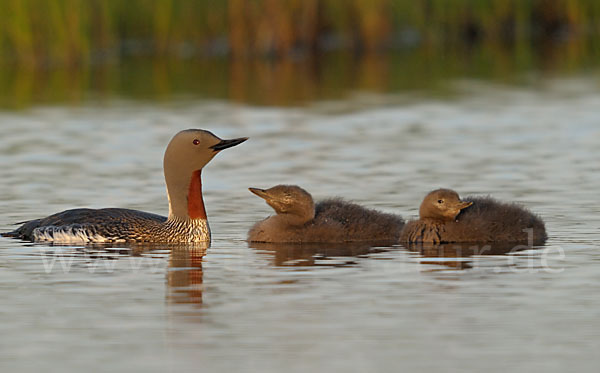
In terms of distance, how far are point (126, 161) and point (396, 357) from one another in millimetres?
8411

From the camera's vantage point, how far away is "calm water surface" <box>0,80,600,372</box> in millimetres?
6391

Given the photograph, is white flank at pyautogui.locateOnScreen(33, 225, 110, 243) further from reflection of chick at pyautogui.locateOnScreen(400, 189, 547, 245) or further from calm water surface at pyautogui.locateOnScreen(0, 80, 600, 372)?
reflection of chick at pyautogui.locateOnScreen(400, 189, 547, 245)

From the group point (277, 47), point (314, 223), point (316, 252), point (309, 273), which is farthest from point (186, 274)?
point (277, 47)

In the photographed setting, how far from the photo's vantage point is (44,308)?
7.42m

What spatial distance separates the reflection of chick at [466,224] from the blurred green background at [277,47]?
10.3 metres

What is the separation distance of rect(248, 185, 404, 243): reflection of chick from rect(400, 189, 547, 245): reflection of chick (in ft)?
0.60

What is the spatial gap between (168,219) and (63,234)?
29.2 inches

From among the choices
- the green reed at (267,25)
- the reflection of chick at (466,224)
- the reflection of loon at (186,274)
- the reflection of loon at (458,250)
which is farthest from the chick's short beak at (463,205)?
the green reed at (267,25)

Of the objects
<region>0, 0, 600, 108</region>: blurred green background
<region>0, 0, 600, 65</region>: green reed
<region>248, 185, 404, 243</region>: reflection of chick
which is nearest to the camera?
<region>248, 185, 404, 243</region>: reflection of chick

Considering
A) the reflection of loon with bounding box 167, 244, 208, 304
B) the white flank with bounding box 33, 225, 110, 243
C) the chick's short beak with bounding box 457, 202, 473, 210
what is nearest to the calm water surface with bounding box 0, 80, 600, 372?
the reflection of loon with bounding box 167, 244, 208, 304

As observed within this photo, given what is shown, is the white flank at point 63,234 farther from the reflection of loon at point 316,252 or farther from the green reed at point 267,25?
the green reed at point 267,25

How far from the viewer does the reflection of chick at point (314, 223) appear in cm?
970

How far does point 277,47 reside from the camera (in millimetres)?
25609

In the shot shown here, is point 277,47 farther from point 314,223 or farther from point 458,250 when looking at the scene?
point 458,250
